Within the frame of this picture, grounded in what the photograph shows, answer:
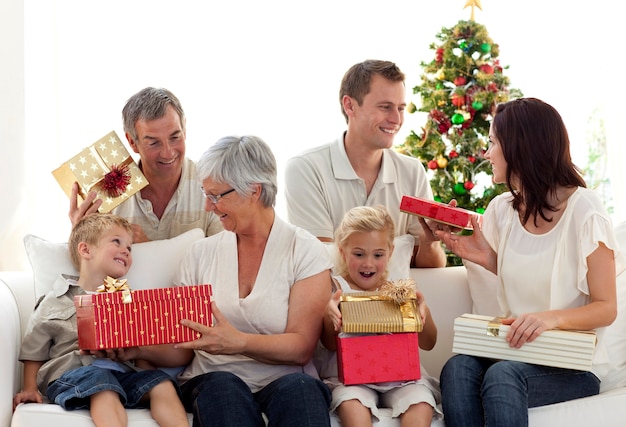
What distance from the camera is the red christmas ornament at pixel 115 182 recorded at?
3262 millimetres

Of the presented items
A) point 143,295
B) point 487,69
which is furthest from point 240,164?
point 487,69

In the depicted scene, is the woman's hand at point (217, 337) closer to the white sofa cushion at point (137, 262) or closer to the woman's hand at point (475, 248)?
the white sofa cushion at point (137, 262)

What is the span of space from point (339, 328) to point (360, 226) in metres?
0.48

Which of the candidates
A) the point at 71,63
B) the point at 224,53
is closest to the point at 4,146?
the point at 71,63

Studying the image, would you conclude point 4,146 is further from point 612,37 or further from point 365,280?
point 612,37

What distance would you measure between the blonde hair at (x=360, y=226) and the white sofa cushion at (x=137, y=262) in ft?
1.85

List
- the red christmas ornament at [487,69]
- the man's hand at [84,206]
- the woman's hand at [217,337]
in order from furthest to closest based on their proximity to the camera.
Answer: the red christmas ornament at [487,69]
the man's hand at [84,206]
the woman's hand at [217,337]

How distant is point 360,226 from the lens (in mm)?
3061

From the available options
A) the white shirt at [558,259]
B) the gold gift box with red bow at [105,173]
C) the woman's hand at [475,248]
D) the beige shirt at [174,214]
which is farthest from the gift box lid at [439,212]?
the gold gift box with red bow at [105,173]

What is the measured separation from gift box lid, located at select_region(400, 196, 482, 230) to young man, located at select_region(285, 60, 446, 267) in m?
0.28

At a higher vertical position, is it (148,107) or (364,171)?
(148,107)

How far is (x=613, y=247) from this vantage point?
2.81 meters

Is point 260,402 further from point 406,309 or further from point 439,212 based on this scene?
point 439,212

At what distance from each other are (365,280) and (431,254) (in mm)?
535
